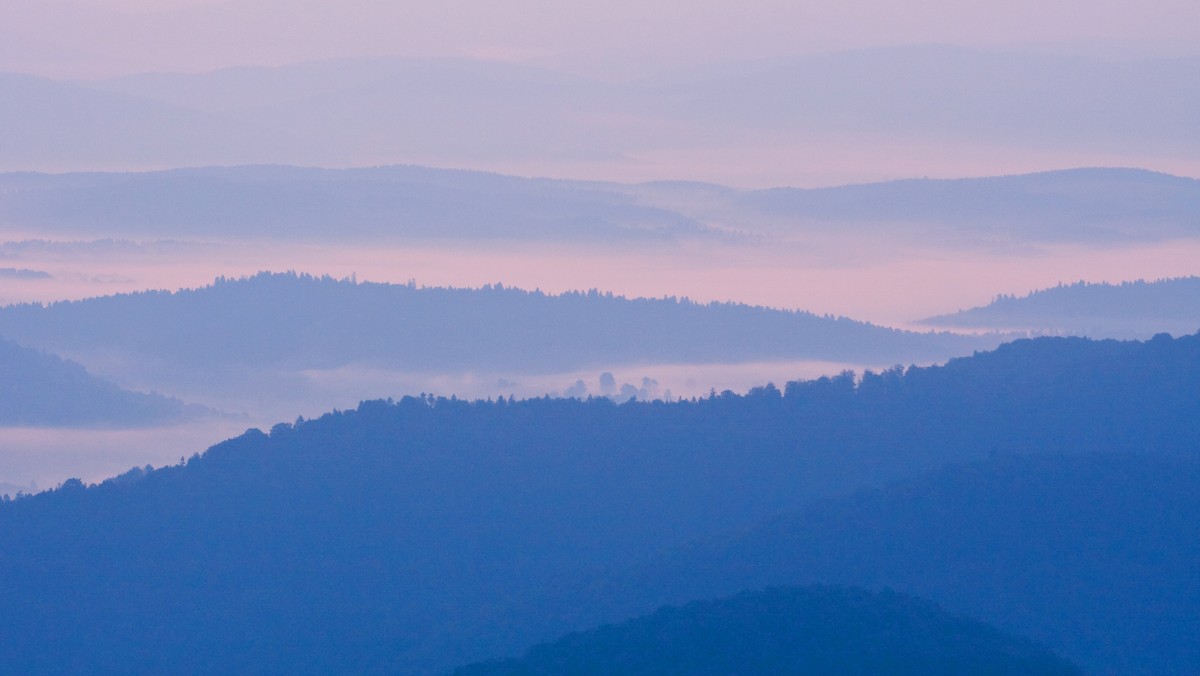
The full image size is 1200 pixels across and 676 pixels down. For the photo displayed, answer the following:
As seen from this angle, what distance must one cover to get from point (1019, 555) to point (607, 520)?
23.6 meters

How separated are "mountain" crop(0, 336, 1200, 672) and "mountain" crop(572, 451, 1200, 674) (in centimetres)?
14

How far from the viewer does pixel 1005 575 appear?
73.5 metres

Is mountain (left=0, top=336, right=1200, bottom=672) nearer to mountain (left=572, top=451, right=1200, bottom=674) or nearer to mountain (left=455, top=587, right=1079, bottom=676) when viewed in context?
mountain (left=572, top=451, right=1200, bottom=674)

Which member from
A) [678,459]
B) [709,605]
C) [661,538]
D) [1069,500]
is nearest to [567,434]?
[678,459]

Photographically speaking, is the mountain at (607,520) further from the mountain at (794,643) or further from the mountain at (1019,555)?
the mountain at (794,643)

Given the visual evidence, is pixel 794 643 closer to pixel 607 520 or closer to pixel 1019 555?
pixel 1019 555

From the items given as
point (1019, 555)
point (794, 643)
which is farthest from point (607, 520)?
point (794, 643)

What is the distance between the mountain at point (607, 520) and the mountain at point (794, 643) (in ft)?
28.6

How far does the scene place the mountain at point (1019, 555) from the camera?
68375 mm

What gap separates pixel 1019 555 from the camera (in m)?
75.0

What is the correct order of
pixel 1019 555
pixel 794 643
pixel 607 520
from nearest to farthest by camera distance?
pixel 794 643 → pixel 1019 555 → pixel 607 520

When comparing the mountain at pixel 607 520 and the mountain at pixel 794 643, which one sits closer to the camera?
the mountain at pixel 794 643

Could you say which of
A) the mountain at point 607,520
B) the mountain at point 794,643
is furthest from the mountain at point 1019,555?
the mountain at point 794,643

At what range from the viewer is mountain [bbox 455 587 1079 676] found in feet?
184
